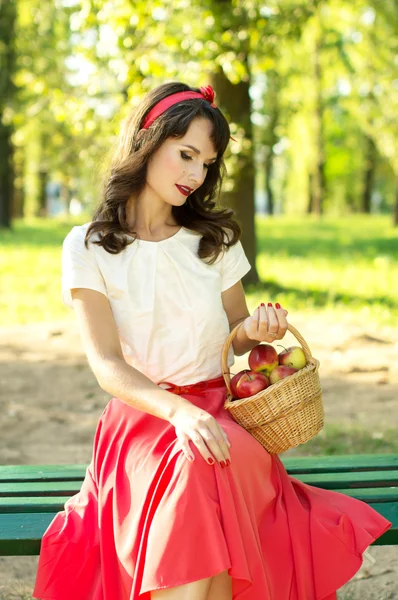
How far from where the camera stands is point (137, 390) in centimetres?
262

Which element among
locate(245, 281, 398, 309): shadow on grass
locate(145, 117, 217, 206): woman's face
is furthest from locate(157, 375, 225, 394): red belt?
locate(245, 281, 398, 309): shadow on grass

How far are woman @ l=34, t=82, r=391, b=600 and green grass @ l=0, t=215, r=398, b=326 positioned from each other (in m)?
5.38

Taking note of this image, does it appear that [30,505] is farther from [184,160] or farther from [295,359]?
[184,160]

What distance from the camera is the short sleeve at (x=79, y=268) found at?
2.87 m

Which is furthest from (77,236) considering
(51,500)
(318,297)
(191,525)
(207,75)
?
(318,297)

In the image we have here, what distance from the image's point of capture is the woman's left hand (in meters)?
2.67

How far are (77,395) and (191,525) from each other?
3855 millimetres

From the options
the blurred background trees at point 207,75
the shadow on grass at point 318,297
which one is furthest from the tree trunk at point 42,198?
the shadow on grass at point 318,297

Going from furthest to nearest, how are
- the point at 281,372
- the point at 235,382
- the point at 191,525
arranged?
the point at 235,382 < the point at 281,372 < the point at 191,525

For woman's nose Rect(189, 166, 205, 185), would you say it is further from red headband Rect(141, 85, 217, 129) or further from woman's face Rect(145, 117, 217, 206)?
red headband Rect(141, 85, 217, 129)

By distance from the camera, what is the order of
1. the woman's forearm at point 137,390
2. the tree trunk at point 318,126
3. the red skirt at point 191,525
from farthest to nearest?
the tree trunk at point 318,126
the woman's forearm at point 137,390
the red skirt at point 191,525

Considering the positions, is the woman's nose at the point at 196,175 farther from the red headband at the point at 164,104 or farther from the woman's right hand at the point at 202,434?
the woman's right hand at the point at 202,434

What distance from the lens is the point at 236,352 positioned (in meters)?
3.09

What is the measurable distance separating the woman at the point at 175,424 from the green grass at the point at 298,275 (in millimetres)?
5383
